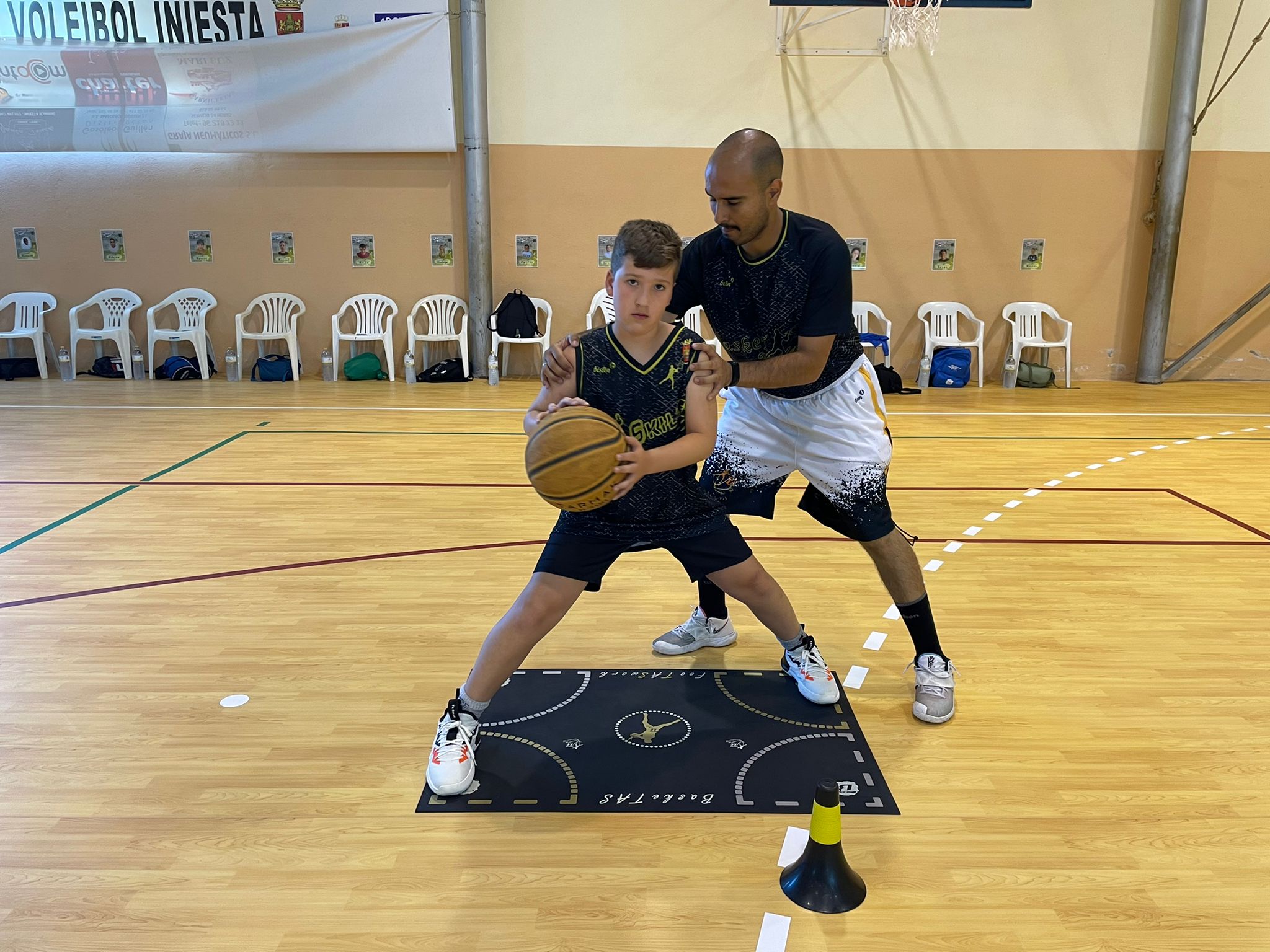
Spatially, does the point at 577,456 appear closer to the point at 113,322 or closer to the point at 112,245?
the point at 113,322

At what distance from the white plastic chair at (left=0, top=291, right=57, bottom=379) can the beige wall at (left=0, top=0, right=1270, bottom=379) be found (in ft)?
0.45

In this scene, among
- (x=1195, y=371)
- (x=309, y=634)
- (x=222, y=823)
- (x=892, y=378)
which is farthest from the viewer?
(x=1195, y=371)

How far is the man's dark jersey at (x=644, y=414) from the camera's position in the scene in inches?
94.7

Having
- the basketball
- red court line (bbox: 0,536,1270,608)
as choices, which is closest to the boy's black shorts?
the basketball

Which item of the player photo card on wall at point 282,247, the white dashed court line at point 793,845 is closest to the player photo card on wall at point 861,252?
the player photo card on wall at point 282,247

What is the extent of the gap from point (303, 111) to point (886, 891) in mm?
9748

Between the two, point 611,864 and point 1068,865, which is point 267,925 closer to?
point 611,864

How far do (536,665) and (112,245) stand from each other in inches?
365

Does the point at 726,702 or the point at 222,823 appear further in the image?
the point at 726,702

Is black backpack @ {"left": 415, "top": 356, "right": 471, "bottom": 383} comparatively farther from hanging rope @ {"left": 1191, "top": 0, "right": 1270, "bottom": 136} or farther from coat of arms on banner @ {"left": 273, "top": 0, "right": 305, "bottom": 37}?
hanging rope @ {"left": 1191, "top": 0, "right": 1270, "bottom": 136}

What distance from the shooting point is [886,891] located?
2004 mm

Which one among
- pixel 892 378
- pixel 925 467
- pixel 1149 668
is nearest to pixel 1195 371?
pixel 892 378

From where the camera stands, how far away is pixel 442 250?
1003cm

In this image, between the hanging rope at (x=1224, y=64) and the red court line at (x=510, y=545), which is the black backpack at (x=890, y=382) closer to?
the hanging rope at (x=1224, y=64)
